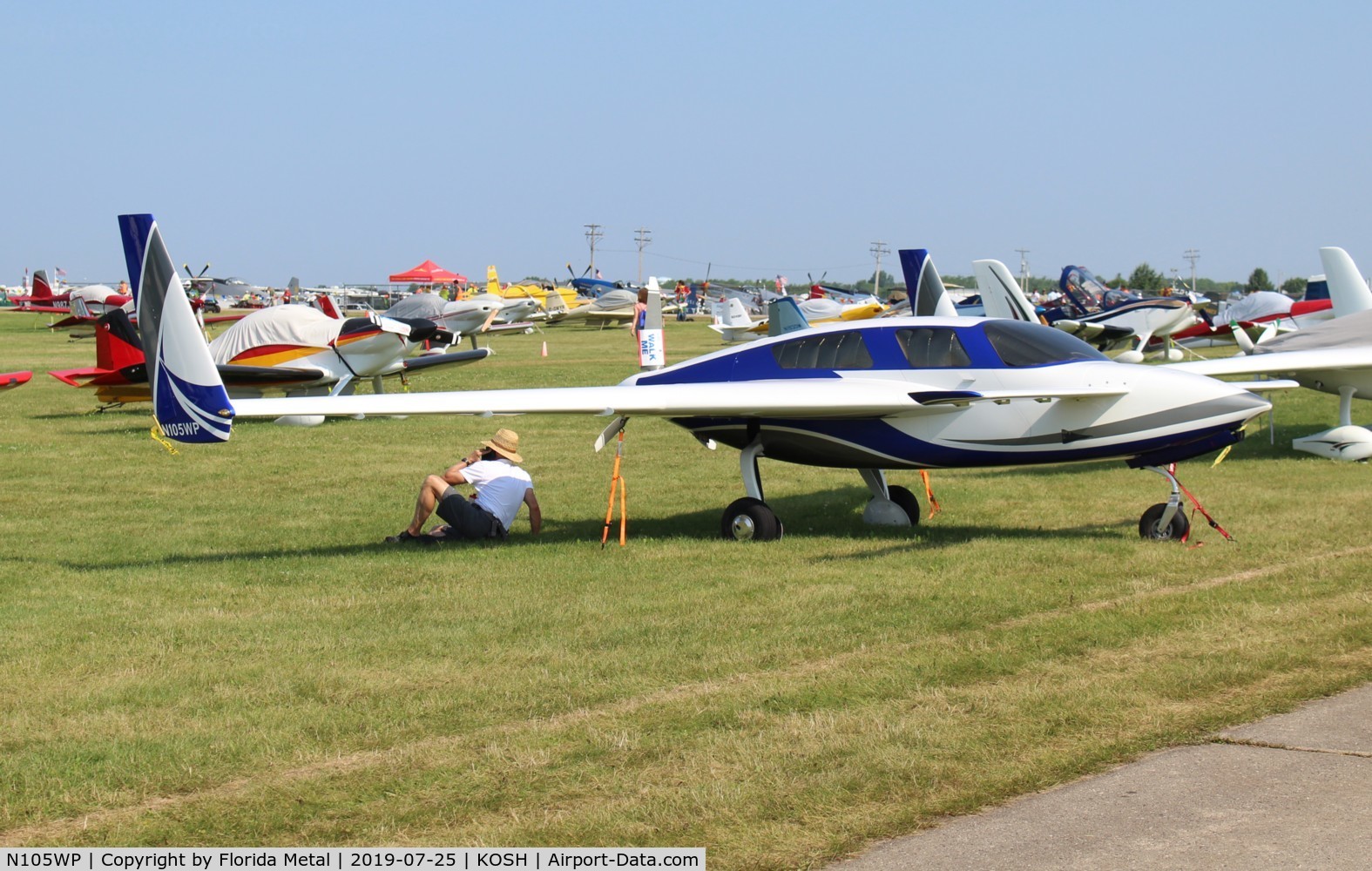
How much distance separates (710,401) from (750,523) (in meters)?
1.24

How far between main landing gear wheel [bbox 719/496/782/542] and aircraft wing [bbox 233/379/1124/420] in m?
0.83

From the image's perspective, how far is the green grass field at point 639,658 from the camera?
18.2 ft

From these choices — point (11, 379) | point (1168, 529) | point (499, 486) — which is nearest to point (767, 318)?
point (499, 486)

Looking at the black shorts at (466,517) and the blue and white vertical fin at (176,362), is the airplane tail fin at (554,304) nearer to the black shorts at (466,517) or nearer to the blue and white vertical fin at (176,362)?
the black shorts at (466,517)

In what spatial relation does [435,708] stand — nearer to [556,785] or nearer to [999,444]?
[556,785]

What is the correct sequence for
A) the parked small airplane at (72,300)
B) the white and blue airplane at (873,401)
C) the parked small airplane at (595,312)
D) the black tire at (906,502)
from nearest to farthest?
the white and blue airplane at (873,401)
the black tire at (906,502)
the parked small airplane at (72,300)
the parked small airplane at (595,312)

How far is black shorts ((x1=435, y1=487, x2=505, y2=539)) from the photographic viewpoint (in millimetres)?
11906

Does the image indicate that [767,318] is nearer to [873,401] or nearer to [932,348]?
[932,348]

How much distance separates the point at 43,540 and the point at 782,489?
7.83 m

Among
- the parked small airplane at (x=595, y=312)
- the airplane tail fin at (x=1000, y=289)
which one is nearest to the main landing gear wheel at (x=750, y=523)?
the airplane tail fin at (x=1000, y=289)

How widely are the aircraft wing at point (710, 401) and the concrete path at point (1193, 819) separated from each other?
Answer: 519 cm

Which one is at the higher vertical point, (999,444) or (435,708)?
(999,444)

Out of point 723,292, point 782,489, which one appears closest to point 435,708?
point 782,489

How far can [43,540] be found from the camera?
40.9 ft
